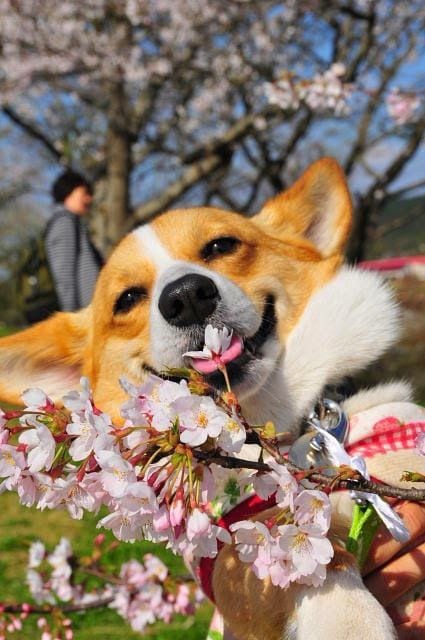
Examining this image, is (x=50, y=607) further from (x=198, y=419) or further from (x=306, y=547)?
(x=198, y=419)

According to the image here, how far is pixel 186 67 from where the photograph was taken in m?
8.68

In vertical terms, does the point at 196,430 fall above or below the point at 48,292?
above

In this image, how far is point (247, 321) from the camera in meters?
1.62

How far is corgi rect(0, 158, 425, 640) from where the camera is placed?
4.52ft

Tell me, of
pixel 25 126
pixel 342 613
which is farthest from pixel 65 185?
pixel 25 126

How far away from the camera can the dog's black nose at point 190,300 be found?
1565 millimetres

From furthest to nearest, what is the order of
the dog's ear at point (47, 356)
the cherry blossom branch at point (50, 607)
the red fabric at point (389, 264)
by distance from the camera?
1. the cherry blossom branch at point (50, 607)
2. the red fabric at point (389, 264)
3. the dog's ear at point (47, 356)

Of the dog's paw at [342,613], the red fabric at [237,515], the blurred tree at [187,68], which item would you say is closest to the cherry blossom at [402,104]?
the blurred tree at [187,68]

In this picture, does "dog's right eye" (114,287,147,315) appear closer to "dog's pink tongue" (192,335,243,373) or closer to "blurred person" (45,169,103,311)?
"dog's pink tongue" (192,335,243,373)

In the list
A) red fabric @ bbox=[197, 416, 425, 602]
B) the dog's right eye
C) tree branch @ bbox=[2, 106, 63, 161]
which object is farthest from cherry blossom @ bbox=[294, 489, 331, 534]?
tree branch @ bbox=[2, 106, 63, 161]

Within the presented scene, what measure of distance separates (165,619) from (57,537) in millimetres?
1507

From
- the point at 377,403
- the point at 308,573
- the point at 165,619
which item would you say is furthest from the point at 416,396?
the point at 165,619

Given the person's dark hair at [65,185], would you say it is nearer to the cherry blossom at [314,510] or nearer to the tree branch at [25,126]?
the cherry blossom at [314,510]

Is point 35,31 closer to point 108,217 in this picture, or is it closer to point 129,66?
point 129,66
